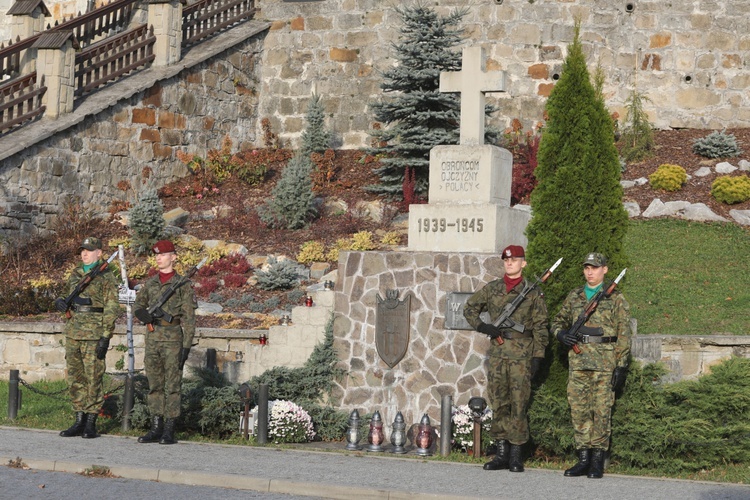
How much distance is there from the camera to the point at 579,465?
1091cm

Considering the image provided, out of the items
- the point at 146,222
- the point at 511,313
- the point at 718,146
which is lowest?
the point at 511,313

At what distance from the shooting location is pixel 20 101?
22.3 metres

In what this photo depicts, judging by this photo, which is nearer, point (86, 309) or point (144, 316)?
point (144, 316)

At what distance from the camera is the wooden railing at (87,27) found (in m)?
23.4

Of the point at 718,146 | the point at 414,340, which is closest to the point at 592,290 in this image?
the point at 414,340

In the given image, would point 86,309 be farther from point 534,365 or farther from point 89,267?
point 534,365

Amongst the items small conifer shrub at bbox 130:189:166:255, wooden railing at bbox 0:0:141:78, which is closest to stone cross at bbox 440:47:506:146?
small conifer shrub at bbox 130:189:166:255

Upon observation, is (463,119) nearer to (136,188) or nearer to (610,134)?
(610,134)

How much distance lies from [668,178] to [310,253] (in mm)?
6453

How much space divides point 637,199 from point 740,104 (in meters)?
5.02

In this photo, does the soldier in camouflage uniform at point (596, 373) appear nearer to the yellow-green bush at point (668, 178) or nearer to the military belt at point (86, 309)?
the military belt at point (86, 309)

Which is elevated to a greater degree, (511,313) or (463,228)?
(463,228)

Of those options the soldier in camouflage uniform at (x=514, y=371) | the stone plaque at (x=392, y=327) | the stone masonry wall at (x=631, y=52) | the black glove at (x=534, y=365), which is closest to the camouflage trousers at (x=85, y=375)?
the stone plaque at (x=392, y=327)

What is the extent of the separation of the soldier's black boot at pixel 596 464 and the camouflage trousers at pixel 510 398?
67cm
